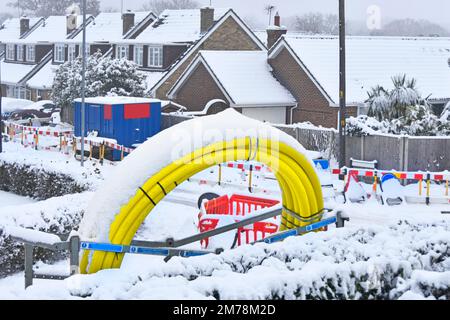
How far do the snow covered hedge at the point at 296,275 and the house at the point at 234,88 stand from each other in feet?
91.8

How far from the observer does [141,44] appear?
159ft

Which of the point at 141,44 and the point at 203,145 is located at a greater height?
the point at 141,44

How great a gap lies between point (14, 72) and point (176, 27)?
702 inches

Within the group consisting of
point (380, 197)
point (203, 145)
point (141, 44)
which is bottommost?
point (380, 197)

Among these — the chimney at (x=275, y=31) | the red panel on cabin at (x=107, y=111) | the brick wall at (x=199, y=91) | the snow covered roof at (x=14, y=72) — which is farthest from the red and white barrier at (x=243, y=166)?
the snow covered roof at (x=14, y=72)

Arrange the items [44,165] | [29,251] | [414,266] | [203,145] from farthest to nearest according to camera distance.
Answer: [44,165], [203,145], [29,251], [414,266]

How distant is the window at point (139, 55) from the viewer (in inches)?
1914

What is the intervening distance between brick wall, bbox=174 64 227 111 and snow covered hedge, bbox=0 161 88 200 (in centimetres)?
1475

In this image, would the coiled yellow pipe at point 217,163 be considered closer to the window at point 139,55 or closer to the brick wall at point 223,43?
the brick wall at point 223,43

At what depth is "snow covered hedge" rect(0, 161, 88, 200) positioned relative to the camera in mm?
21775

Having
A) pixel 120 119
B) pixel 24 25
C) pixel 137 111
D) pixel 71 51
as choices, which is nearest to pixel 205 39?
pixel 137 111
